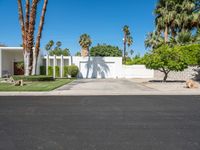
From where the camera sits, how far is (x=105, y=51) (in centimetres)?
6619

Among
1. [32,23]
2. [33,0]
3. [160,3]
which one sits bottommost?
[32,23]

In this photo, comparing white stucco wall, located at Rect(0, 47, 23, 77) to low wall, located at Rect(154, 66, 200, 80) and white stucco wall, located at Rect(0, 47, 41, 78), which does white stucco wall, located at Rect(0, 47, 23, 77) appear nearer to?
white stucco wall, located at Rect(0, 47, 41, 78)

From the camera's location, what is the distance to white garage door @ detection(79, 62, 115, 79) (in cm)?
3509

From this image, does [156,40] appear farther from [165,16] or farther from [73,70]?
[73,70]

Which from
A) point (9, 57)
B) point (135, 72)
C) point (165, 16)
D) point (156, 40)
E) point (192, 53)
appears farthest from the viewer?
point (135, 72)
